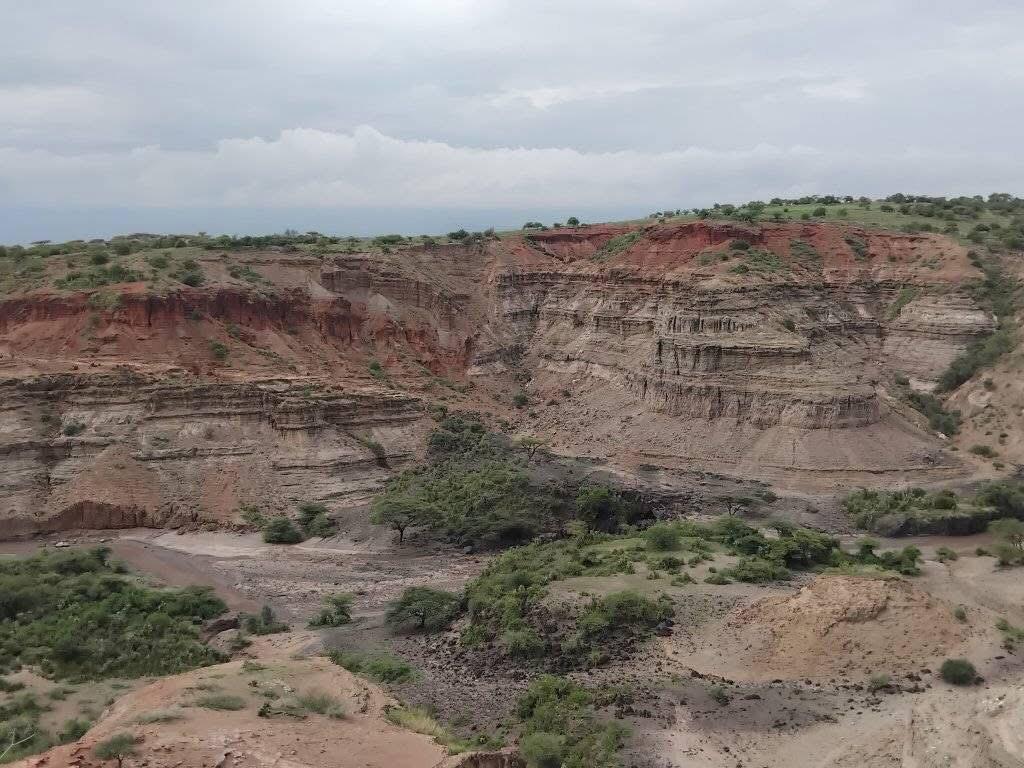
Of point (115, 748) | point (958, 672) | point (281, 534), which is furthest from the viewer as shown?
point (281, 534)

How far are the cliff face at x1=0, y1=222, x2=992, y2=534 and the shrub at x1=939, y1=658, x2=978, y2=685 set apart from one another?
71.1 ft

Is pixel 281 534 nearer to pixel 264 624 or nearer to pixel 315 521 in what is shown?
pixel 315 521

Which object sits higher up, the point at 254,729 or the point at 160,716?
the point at 160,716

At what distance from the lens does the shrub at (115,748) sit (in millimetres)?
16500

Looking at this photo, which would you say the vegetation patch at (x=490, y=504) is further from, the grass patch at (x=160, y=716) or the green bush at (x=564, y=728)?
the grass patch at (x=160, y=716)

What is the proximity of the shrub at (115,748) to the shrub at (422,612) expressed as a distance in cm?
1651

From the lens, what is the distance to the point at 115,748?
16.7m

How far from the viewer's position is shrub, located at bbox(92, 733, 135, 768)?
54.1ft

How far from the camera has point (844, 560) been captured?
37.5m

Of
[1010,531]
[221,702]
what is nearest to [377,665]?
[221,702]

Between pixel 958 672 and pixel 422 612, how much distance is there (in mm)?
18220

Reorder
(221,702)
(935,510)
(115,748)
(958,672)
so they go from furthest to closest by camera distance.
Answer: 1. (935,510)
2. (958,672)
3. (221,702)
4. (115,748)

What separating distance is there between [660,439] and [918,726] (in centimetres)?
3551

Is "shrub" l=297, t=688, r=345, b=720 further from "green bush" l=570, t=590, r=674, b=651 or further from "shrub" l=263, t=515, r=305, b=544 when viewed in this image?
"shrub" l=263, t=515, r=305, b=544
